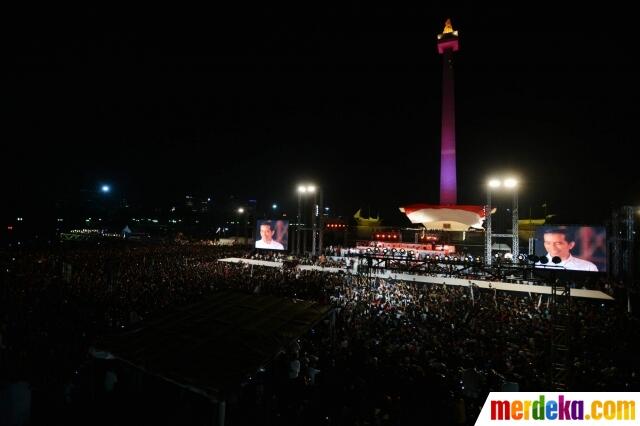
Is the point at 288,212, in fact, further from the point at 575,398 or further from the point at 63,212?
the point at 575,398

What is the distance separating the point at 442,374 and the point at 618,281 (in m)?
15.5

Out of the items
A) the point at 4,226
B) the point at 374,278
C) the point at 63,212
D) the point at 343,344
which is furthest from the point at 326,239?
the point at 63,212

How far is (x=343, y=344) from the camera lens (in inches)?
335

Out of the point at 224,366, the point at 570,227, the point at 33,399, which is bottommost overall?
the point at 33,399

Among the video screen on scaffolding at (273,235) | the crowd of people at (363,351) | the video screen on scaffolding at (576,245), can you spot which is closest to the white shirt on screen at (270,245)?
the video screen on scaffolding at (273,235)

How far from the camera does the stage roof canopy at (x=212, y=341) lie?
469 cm

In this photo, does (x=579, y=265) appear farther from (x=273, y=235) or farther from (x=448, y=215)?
(x=273, y=235)

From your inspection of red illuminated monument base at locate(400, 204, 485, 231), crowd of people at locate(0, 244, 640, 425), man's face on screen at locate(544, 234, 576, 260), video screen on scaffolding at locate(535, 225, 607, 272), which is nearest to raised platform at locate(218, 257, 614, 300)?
crowd of people at locate(0, 244, 640, 425)

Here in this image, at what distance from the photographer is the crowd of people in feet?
20.0

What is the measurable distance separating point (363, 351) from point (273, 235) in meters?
20.5

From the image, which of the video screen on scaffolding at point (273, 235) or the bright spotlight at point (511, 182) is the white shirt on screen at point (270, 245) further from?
the bright spotlight at point (511, 182)

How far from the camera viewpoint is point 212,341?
18.6 feet

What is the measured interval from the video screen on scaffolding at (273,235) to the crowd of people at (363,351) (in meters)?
11.7

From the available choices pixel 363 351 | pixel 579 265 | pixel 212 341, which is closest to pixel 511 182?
pixel 579 265
